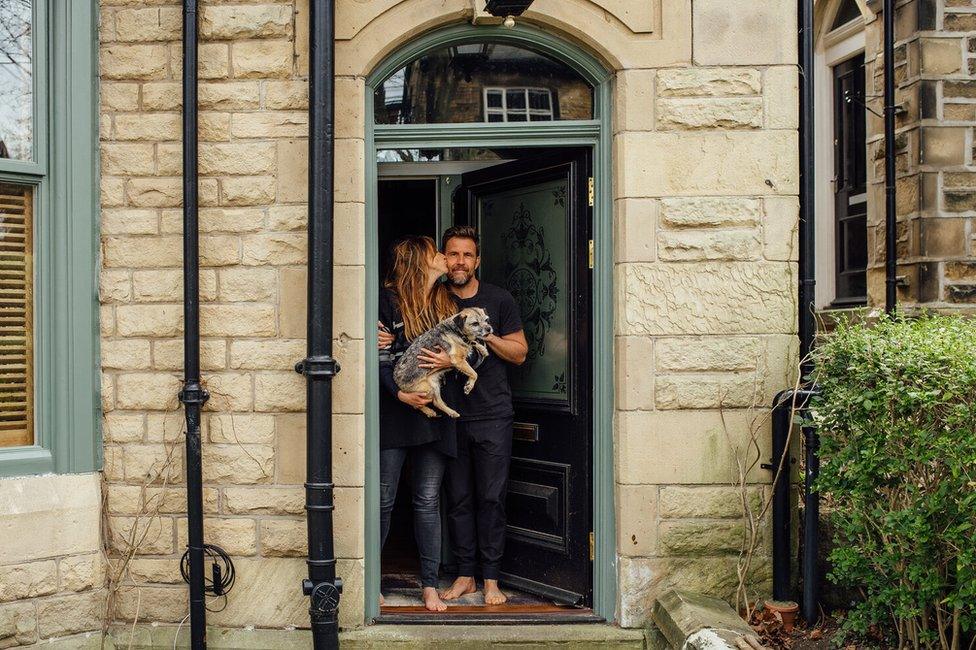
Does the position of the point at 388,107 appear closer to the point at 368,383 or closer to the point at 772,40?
the point at 368,383

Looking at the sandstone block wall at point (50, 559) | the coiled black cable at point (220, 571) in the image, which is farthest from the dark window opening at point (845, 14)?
the sandstone block wall at point (50, 559)

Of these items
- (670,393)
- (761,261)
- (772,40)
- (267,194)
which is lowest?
(670,393)

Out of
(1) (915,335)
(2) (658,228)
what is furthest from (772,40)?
(1) (915,335)

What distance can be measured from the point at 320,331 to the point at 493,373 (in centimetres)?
124

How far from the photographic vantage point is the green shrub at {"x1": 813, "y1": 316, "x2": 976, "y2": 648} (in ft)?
11.6

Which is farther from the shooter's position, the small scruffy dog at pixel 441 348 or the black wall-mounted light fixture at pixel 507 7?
the small scruffy dog at pixel 441 348

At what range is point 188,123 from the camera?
4777mm

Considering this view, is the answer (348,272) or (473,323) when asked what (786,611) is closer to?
(473,323)

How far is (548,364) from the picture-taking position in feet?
18.4

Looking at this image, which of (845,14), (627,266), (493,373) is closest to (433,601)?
(493,373)

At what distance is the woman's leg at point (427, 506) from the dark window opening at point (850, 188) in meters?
5.04

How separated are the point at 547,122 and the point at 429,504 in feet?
7.21

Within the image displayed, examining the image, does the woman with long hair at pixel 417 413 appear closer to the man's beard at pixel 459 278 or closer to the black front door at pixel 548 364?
the man's beard at pixel 459 278

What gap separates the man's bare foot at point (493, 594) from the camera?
5.35 m
